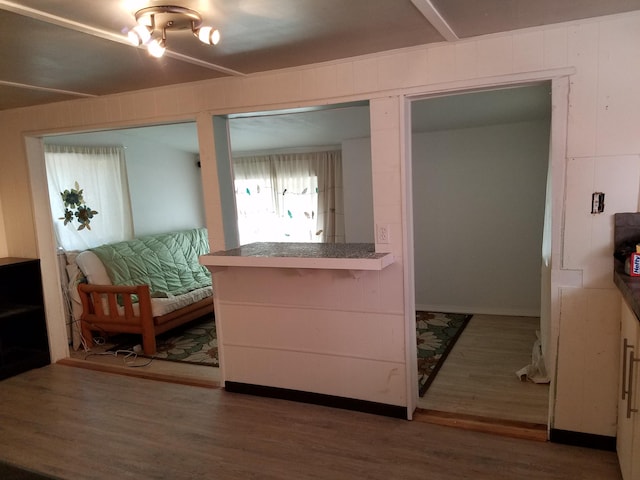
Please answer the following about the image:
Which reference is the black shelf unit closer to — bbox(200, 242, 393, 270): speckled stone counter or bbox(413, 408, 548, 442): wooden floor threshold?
bbox(200, 242, 393, 270): speckled stone counter

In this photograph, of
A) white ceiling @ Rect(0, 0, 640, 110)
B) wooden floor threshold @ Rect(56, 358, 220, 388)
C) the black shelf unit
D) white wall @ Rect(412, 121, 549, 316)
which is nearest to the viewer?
white ceiling @ Rect(0, 0, 640, 110)

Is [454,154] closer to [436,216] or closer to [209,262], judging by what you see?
[436,216]

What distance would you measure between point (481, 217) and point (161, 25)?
3.76m

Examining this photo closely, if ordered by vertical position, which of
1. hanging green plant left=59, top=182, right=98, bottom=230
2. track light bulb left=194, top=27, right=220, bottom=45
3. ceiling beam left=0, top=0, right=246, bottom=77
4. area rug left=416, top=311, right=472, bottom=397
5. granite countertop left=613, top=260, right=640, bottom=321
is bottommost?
area rug left=416, top=311, right=472, bottom=397

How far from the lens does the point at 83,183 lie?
4.54m

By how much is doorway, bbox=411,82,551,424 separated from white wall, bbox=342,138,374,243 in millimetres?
523

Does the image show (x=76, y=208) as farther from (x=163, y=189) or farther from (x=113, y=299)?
(x=163, y=189)

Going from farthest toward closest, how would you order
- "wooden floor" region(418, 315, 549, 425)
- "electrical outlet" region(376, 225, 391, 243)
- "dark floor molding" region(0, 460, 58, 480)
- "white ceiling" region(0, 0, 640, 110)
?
"wooden floor" region(418, 315, 549, 425)
"electrical outlet" region(376, 225, 391, 243)
"white ceiling" region(0, 0, 640, 110)
"dark floor molding" region(0, 460, 58, 480)

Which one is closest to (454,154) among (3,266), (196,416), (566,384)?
(566,384)

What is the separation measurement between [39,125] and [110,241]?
1.61 metres

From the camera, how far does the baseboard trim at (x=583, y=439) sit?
85.9 inches

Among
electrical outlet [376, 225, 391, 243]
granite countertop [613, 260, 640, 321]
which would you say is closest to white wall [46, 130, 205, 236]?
electrical outlet [376, 225, 391, 243]

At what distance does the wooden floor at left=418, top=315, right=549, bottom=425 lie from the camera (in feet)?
8.77

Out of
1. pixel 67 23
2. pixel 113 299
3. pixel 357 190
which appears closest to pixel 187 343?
pixel 113 299
